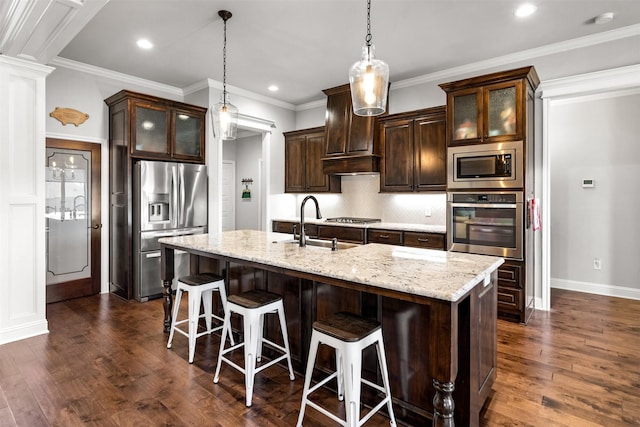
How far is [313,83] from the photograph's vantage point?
5.15 metres

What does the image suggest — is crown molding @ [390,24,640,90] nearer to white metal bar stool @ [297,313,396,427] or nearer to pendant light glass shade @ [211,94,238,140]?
pendant light glass shade @ [211,94,238,140]

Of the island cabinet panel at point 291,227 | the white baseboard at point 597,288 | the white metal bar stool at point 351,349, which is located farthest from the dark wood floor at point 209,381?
the island cabinet panel at point 291,227

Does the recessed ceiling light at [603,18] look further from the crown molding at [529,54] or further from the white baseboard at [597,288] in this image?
the white baseboard at [597,288]

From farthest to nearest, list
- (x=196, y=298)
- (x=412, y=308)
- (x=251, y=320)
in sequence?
(x=196, y=298) → (x=251, y=320) → (x=412, y=308)

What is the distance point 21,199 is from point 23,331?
1.21m

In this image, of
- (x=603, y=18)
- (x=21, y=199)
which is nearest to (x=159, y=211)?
(x=21, y=199)

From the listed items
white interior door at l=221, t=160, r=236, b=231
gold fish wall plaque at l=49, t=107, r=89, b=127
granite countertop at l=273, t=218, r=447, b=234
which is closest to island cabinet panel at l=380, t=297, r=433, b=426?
granite countertop at l=273, t=218, r=447, b=234

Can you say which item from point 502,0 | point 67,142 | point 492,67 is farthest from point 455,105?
point 67,142

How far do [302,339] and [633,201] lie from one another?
15.2 feet

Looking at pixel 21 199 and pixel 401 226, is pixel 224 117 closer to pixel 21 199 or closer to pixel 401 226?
pixel 21 199

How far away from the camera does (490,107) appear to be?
12.1ft

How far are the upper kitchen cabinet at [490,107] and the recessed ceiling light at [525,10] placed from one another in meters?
0.50

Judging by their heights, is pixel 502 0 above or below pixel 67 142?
above

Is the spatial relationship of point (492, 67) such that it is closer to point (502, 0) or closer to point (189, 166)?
point (502, 0)
